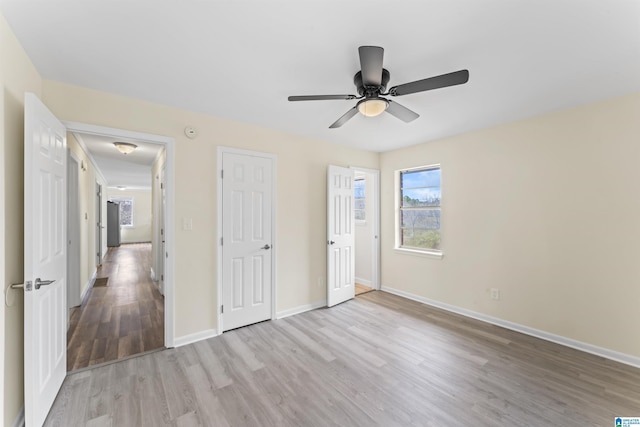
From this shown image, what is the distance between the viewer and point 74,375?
2230 mm

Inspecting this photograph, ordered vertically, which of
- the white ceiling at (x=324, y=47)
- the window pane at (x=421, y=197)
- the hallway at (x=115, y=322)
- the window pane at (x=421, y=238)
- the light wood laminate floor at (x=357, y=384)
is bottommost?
the light wood laminate floor at (x=357, y=384)

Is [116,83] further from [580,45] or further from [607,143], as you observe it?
[607,143]

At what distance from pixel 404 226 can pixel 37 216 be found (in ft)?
14.1

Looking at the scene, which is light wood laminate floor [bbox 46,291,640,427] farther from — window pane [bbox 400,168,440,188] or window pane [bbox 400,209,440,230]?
window pane [bbox 400,168,440,188]

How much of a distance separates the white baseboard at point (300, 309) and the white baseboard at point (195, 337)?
0.83 meters

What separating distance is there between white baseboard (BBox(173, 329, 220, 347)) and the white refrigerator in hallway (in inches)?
360

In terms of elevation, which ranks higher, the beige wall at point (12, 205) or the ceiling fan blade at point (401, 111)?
the ceiling fan blade at point (401, 111)

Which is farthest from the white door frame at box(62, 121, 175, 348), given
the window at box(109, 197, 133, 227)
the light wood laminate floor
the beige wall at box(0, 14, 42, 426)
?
the window at box(109, 197, 133, 227)

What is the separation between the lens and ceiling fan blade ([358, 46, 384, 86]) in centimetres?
148

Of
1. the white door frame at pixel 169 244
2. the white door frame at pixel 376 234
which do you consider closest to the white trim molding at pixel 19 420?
the white door frame at pixel 169 244

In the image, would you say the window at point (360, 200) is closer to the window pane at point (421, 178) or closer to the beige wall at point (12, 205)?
the window pane at point (421, 178)

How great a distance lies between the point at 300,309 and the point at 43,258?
2694mm

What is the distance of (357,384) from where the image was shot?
213cm

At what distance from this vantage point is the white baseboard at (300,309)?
3.49 metres
